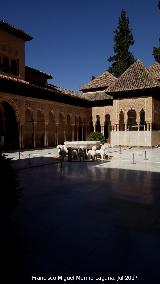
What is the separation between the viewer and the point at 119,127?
3192cm

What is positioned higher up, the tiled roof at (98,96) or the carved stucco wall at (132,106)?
the tiled roof at (98,96)

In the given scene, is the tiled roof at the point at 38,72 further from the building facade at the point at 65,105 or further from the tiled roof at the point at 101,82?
the tiled roof at the point at 101,82

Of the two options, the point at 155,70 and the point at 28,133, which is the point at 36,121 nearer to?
the point at 28,133

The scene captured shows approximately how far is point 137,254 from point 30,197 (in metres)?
3.95

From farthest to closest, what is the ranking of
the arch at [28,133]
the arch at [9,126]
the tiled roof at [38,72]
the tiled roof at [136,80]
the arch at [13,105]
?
the tiled roof at [38,72] < the tiled roof at [136,80] < the arch at [28,133] < the arch at [9,126] < the arch at [13,105]

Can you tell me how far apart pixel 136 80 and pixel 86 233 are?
1088 inches

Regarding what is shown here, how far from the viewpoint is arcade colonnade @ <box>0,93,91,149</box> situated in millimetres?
24617

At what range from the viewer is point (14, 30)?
25.6m

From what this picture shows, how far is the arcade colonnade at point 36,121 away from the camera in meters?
24.6

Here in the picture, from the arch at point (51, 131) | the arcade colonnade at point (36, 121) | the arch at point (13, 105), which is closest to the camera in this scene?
the arch at point (13, 105)

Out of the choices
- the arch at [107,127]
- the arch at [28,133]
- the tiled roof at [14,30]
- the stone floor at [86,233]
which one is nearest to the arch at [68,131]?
the arch at [107,127]

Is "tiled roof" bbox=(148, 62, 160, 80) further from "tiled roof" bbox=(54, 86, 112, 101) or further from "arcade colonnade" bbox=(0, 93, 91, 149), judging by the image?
"arcade colonnade" bbox=(0, 93, 91, 149)

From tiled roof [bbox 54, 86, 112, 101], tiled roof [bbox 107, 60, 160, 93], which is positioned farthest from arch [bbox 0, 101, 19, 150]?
tiled roof [bbox 107, 60, 160, 93]

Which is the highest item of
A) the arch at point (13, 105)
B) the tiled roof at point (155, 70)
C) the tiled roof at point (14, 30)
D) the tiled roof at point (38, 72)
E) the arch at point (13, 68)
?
the tiled roof at point (14, 30)
